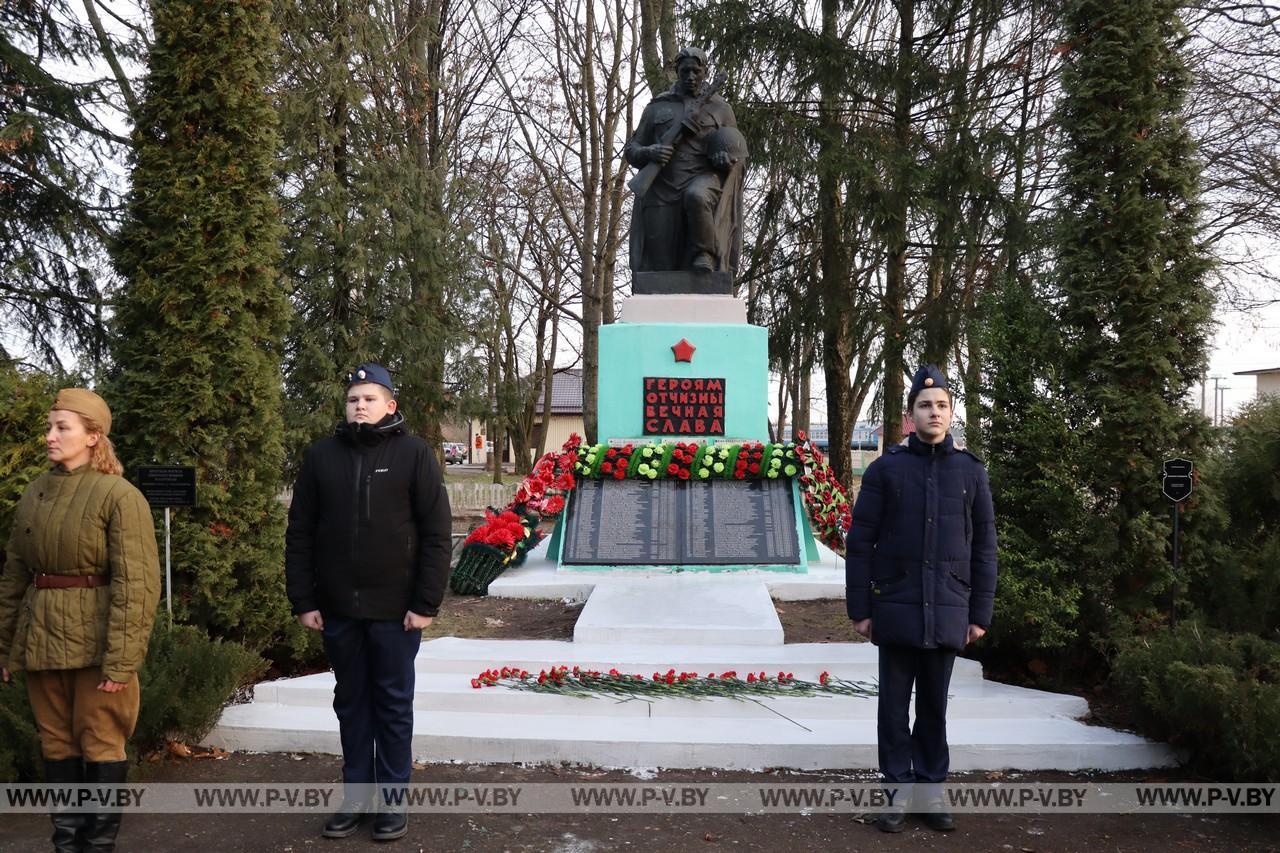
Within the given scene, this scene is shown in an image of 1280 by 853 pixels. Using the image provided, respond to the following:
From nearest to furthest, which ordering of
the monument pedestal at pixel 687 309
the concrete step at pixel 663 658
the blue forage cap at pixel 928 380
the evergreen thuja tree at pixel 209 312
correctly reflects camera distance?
the blue forage cap at pixel 928 380
the concrete step at pixel 663 658
the evergreen thuja tree at pixel 209 312
the monument pedestal at pixel 687 309

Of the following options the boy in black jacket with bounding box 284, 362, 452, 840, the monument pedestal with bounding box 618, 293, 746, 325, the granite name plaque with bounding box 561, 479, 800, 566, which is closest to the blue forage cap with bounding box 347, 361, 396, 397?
the boy in black jacket with bounding box 284, 362, 452, 840

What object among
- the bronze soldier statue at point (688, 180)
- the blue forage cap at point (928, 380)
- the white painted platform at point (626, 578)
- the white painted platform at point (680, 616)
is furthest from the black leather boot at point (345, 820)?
the bronze soldier statue at point (688, 180)

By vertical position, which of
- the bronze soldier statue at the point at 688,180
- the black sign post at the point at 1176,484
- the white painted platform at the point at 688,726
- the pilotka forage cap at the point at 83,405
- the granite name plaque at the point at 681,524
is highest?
the bronze soldier statue at the point at 688,180

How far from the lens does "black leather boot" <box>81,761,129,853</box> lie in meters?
3.13

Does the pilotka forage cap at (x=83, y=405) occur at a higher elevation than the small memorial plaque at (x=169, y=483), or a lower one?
higher

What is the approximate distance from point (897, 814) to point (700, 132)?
703 centimetres

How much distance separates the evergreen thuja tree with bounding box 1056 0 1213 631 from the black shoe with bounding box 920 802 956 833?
190cm

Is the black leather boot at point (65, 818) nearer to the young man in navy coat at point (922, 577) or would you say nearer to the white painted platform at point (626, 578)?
the young man in navy coat at point (922, 577)

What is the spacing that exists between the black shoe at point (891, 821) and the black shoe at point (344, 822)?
77.1 inches

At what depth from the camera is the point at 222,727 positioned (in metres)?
4.46

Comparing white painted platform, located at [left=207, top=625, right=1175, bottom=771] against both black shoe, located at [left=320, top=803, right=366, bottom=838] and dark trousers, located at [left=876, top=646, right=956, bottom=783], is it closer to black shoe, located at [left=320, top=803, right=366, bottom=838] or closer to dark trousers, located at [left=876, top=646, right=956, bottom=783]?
dark trousers, located at [left=876, top=646, right=956, bottom=783]

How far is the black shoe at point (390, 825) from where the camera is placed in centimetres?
338

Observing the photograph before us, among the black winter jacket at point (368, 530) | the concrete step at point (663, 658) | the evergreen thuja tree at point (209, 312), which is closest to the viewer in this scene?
the black winter jacket at point (368, 530)

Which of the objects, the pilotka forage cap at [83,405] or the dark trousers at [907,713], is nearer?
the pilotka forage cap at [83,405]
